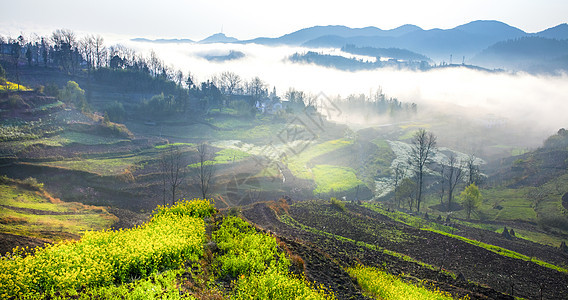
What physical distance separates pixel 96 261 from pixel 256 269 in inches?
195

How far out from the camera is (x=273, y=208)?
3541 centimetres

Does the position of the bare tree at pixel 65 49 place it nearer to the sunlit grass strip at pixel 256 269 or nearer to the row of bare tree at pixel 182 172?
the row of bare tree at pixel 182 172

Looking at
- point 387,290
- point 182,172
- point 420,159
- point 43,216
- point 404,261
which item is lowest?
point 182,172

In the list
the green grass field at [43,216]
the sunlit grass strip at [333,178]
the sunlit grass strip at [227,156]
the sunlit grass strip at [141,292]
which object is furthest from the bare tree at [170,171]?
the sunlit grass strip at [141,292]

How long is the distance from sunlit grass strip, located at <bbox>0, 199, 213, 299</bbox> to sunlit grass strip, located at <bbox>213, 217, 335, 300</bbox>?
1274 millimetres

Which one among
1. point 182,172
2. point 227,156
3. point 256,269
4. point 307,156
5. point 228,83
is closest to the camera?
point 256,269

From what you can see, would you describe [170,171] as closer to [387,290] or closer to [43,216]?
[43,216]

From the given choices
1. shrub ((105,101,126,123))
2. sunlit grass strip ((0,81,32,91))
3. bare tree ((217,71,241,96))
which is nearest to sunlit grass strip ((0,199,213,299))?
sunlit grass strip ((0,81,32,91))

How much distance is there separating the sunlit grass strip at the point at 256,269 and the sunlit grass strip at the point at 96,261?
4.18ft

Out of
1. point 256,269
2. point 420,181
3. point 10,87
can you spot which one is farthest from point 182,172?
point 256,269

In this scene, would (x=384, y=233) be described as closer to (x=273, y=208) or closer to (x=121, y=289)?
(x=273, y=208)

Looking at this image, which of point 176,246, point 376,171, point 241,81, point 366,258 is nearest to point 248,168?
point 376,171

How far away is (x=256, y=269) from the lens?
11312 millimetres

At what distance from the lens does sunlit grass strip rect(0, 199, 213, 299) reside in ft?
25.0
